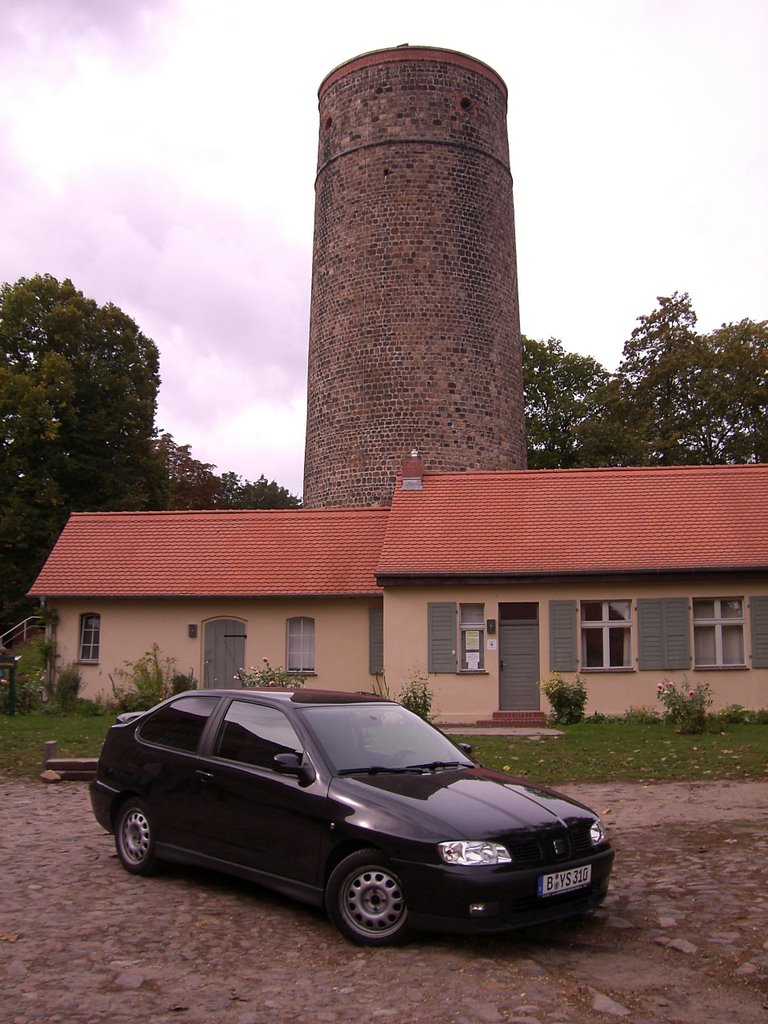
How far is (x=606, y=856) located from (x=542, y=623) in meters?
13.3

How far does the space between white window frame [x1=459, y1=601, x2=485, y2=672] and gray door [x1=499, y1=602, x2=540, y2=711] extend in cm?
37

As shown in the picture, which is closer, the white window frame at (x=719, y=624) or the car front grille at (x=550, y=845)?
the car front grille at (x=550, y=845)

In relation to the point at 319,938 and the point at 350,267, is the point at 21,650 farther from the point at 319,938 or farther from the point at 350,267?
the point at 319,938

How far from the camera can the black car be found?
593cm

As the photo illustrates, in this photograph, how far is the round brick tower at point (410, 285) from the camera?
30.7m

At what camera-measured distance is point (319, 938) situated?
6.22 metres

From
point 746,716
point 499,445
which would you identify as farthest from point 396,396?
point 746,716

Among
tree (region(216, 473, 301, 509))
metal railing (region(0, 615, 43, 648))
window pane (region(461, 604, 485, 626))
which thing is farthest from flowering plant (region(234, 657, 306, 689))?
tree (region(216, 473, 301, 509))

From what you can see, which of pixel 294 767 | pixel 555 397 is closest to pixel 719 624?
pixel 294 767

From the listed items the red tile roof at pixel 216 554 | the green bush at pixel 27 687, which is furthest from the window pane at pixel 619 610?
the green bush at pixel 27 687

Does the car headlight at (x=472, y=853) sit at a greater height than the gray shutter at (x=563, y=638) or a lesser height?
lesser

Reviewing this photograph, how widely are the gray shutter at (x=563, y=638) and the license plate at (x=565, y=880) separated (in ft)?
43.7

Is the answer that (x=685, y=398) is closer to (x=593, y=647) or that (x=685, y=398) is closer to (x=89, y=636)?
(x=593, y=647)

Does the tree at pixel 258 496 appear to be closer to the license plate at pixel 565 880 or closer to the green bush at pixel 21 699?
the green bush at pixel 21 699
